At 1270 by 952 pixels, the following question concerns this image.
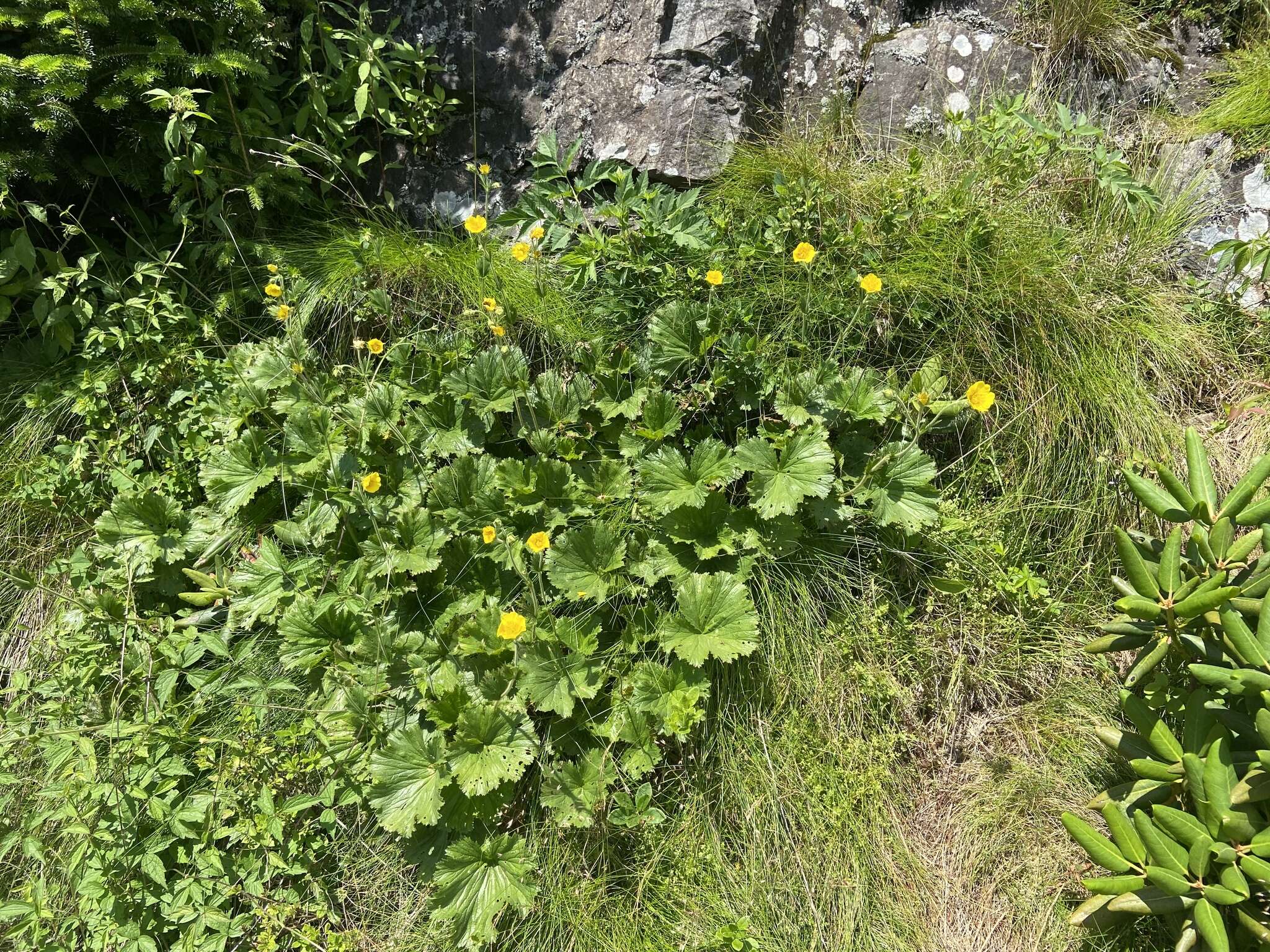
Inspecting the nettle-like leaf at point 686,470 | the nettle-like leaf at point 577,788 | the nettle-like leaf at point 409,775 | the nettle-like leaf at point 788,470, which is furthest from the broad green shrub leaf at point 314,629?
the nettle-like leaf at point 788,470

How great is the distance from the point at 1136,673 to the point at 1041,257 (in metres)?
1.52

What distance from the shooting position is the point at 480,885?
2252 millimetres

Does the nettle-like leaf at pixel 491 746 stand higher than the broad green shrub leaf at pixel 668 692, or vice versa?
the broad green shrub leaf at pixel 668 692

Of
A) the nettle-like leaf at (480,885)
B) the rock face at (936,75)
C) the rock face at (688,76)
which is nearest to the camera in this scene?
the nettle-like leaf at (480,885)

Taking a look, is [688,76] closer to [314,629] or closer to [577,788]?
[314,629]

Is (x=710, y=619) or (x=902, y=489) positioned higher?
(x=902, y=489)

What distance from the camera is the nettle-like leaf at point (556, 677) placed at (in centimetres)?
237

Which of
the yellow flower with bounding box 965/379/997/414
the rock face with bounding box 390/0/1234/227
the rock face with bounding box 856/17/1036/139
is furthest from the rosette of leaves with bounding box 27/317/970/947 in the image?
the rock face with bounding box 856/17/1036/139

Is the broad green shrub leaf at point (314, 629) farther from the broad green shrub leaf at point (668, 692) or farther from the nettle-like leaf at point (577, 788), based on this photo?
the broad green shrub leaf at point (668, 692)

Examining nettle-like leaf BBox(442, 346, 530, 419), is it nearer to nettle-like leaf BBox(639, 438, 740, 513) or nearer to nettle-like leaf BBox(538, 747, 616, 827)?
nettle-like leaf BBox(639, 438, 740, 513)

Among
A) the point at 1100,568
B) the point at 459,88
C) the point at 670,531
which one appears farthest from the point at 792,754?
the point at 459,88

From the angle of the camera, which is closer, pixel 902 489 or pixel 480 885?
pixel 480 885

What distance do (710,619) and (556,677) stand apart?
0.50m

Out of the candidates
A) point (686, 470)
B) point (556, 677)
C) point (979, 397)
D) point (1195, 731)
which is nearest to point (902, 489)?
point (979, 397)
